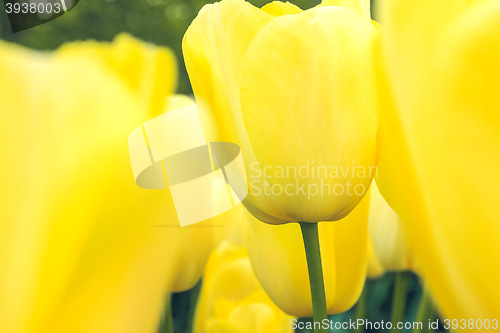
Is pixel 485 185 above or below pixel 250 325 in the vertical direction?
above

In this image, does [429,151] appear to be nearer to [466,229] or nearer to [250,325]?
[466,229]

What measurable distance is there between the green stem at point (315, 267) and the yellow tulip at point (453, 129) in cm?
4

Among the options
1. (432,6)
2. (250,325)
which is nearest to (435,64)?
(432,6)

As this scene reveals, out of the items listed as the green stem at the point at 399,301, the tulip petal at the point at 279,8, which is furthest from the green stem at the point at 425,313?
the tulip petal at the point at 279,8

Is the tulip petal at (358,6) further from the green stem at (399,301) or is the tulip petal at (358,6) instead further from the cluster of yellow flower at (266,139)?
the green stem at (399,301)

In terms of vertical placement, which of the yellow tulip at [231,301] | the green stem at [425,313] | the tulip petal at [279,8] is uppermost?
the tulip petal at [279,8]

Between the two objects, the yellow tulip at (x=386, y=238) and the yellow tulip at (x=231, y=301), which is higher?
the yellow tulip at (x=386, y=238)

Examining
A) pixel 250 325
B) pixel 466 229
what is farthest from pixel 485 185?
pixel 250 325

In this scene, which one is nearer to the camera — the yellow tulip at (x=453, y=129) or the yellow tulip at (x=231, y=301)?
the yellow tulip at (x=453, y=129)

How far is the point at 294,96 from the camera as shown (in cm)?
12

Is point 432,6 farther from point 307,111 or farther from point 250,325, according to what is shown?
point 250,325

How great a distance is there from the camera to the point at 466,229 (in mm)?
99

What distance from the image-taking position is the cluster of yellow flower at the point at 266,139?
0.32 feet

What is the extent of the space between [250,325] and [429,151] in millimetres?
123
